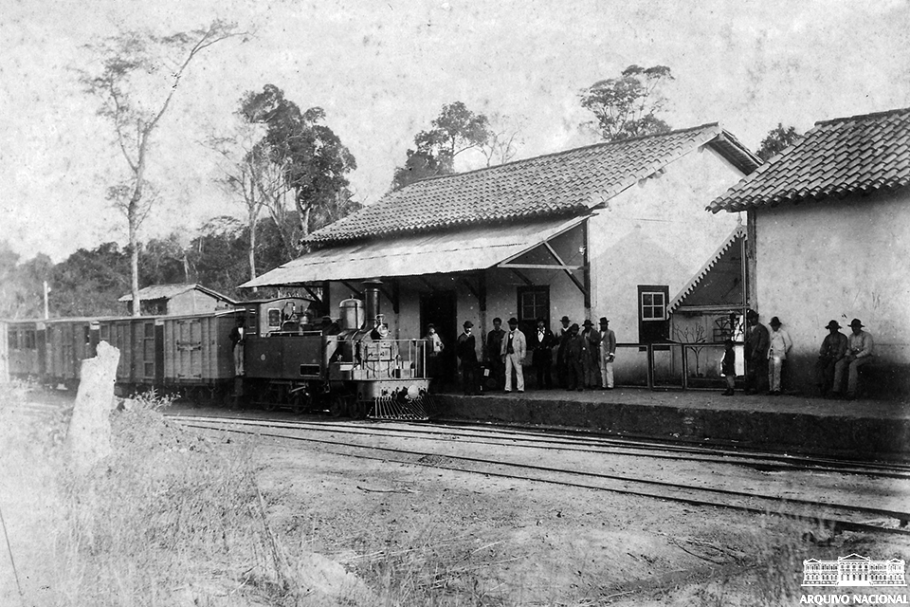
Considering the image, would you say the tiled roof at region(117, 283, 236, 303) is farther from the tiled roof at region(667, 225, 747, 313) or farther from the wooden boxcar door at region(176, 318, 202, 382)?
the tiled roof at region(667, 225, 747, 313)

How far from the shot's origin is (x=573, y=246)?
17641 millimetres

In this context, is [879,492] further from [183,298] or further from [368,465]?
[183,298]

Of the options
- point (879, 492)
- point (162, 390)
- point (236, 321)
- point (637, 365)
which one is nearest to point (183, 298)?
point (162, 390)

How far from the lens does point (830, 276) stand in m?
13.3

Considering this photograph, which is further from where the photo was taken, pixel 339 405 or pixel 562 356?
pixel 562 356

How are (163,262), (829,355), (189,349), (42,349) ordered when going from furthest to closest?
1. (163,262)
2. (42,349)
3. (189,349)
4. (829,355)

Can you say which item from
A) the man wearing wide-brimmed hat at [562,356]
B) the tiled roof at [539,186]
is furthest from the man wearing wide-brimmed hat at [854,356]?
the tiled roof at [539,186]

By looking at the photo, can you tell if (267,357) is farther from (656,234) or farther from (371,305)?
(656,234)

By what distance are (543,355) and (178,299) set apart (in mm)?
29321

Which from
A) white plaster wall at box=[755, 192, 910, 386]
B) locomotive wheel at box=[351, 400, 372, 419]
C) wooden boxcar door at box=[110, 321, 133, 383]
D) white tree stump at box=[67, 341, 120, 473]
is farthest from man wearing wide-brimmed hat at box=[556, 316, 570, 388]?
wooden boxcar door at box=[110, 321, 133, 383]

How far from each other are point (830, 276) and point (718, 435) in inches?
140

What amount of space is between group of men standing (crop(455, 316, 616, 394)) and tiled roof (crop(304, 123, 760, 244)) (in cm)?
266

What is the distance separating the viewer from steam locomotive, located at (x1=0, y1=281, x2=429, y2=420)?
15.8m

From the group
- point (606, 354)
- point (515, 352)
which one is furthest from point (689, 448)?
point (515, 352)
